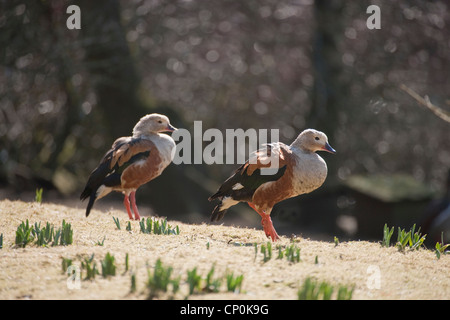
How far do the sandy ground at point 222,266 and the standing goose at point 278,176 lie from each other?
470 millimetres

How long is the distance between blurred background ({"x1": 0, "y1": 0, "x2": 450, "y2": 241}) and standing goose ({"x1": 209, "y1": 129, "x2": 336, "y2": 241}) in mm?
4859

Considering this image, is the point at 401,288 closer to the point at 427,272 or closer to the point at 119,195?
the point at 427,272

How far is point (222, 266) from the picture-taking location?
4.75m

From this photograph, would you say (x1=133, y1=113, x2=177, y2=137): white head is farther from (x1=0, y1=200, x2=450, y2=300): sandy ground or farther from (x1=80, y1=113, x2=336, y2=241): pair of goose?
(x1=0, y1=200, x2=450, y2=300): sandy ground

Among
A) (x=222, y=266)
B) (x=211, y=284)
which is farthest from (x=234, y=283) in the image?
(x=222, y=266)

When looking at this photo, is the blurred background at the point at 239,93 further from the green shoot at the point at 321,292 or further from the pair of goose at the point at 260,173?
the green shoot at the point at 321,292

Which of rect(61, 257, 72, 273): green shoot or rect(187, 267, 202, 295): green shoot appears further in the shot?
rect(61, 257, 72, 273): green shoot

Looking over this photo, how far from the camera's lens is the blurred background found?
40.6ft

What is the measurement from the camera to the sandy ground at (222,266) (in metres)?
4.30

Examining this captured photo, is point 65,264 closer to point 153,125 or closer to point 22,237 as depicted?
point 22,237

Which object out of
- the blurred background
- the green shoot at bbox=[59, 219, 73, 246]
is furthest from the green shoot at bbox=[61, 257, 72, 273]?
the blurred background

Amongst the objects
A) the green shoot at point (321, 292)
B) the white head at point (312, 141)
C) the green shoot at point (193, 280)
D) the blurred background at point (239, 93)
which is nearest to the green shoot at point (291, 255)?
the green shoot at point (321, 292)

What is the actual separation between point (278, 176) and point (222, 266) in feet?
5.26
